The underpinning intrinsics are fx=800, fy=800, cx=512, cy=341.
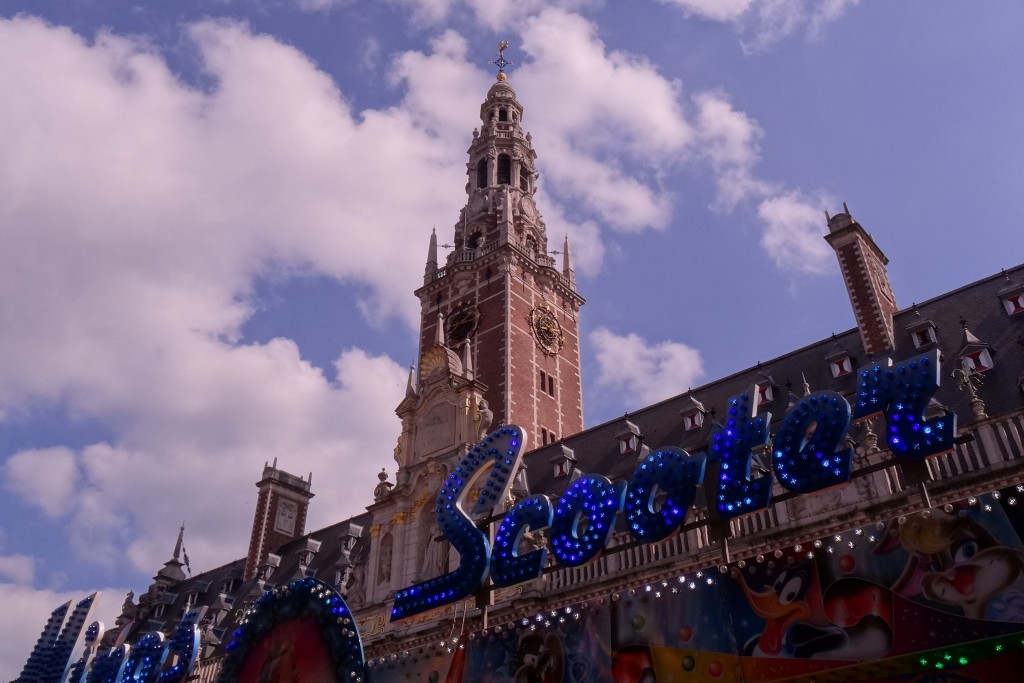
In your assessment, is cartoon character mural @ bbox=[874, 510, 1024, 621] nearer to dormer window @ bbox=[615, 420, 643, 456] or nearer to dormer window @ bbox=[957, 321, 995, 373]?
dormer window @ bbox=[957, 321, 995, 373]

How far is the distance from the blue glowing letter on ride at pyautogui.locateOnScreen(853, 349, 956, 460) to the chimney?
40.5 ft

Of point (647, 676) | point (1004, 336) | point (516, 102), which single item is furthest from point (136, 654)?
point (516, 102)

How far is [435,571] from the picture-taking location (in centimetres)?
3025

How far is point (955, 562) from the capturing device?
13.7 m

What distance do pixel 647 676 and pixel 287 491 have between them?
46923mm

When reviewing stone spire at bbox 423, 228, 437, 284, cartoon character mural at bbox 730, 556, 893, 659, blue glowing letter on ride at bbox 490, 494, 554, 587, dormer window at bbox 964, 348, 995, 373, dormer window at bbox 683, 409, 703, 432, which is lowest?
cartoon character mural at bbox 730, 556, 893, 659

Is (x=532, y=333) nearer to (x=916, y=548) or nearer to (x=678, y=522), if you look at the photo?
(x=678, y=522)

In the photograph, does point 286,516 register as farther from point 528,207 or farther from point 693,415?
point 693,415

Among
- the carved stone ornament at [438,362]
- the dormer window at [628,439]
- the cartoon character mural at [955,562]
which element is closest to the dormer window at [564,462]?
the dormer window at [628,439]

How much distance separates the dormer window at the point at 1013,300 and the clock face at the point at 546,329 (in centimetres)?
2661

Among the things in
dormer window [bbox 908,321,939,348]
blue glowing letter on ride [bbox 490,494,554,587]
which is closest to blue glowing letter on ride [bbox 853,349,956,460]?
blue glowing letter on ride [bbox 490,494,554,587]

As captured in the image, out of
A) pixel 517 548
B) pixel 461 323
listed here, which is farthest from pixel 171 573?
pixel 517 548

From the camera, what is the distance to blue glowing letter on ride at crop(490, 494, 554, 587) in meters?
19.3

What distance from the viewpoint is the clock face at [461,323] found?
48719 mm
